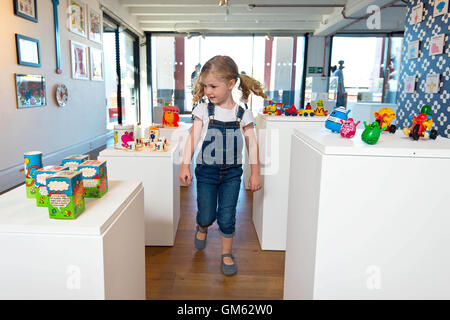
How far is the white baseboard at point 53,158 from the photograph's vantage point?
3504mm

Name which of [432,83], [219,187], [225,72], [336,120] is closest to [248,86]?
[225,72]

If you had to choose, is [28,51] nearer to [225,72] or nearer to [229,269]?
[225,72]

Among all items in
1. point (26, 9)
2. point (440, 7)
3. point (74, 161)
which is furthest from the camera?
point (26, 9)

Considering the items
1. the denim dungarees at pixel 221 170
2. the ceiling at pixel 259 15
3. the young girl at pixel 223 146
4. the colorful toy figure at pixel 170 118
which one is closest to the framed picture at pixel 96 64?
the ceiling at pixel 259 15

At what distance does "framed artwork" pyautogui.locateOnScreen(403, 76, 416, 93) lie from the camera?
3.87 metres

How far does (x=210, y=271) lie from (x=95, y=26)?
17.1 feet

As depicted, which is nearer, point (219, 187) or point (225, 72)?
point (225, 72)

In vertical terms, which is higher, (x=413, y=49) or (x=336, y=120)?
(x=413, y=49)

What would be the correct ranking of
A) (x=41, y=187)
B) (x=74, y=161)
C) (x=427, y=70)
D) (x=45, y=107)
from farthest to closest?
1. (x=45, y=107)
2. (x=427, y=70)
3. (x=74, y=161)
4. (x=41, y=187)

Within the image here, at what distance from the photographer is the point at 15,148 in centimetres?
370

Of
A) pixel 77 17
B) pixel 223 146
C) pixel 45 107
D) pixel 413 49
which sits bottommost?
pixel 223 146

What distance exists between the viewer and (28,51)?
3877 mm

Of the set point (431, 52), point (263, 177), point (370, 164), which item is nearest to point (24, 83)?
point (263, 177)
